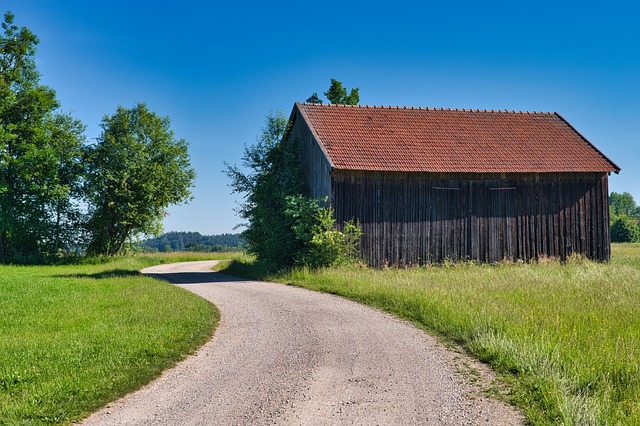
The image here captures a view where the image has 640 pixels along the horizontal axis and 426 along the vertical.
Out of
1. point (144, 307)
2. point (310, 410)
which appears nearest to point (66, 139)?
point (144, 307)

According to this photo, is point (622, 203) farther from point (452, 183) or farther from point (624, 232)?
point (452, 183)

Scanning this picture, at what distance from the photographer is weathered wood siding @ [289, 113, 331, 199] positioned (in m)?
22.4

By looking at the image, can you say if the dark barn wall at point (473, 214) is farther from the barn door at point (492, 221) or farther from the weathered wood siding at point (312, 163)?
the weathered wood siding at point (312, 163)

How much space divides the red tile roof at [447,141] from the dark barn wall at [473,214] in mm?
508

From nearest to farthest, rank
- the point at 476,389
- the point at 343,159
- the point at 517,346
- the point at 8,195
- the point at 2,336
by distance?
the point at 476,389
the point at 517,346
the point at 2,336
the point at 343,159
the point at 8,195

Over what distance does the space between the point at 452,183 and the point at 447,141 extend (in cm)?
265

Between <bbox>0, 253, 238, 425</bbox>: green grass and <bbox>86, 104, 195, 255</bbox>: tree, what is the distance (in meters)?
21.3

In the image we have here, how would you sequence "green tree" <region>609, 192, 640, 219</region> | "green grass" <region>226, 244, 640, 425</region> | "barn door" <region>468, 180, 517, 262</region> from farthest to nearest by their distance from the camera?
"green tree" <region>609, 192, 640, 219</region> < "barn door" <region>468, 180, 517, 262</region> < "green grass" <region>226, 244, 640, 425</region>

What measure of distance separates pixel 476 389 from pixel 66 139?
37129 mm

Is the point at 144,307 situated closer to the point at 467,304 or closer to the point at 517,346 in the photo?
the point at 467,304

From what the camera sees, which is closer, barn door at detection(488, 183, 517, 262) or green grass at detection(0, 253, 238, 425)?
green grass at detection(0, 253, 238, 425)

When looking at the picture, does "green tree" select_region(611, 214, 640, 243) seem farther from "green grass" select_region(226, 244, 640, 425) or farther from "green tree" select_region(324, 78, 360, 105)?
"green grass" select_region(226, 244, 640, 425)

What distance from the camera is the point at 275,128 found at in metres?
27.5

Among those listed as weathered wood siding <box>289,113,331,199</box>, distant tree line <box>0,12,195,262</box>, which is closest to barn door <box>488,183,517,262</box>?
weathered wood siding <box>289,113,331,199</box>
